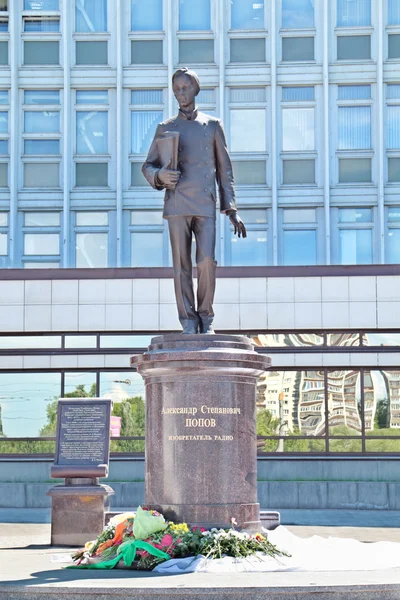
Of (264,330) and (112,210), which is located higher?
(112,210)

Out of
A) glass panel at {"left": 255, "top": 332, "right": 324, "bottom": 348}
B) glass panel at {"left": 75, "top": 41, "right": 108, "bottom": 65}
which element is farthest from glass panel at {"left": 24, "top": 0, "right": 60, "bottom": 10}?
glass panel at {"left": 255, "top": 332, "right": 324, "bottom": 348}

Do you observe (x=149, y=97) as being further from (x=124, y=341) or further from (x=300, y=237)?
(x=124, y=341)

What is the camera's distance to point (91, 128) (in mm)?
32750

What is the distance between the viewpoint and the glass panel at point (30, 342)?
29.5 metres

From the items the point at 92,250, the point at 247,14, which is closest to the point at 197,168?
the point at 92,250

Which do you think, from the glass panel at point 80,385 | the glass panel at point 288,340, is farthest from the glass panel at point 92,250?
the glass panel at point 288,340

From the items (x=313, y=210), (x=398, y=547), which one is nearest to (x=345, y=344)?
(x=313, y=210)

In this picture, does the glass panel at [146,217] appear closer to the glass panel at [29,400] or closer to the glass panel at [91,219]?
the glass panel at [91,219]

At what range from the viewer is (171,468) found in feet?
40.4

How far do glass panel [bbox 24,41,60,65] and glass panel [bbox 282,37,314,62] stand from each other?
6.25m

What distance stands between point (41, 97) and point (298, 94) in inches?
277

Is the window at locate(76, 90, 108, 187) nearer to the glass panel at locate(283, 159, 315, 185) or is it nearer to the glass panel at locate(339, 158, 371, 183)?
the glass panel at locate(283, 159, 315, 185)

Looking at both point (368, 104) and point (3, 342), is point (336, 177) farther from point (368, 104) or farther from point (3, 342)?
point (3, 342)

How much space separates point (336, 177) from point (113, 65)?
6.82 m
